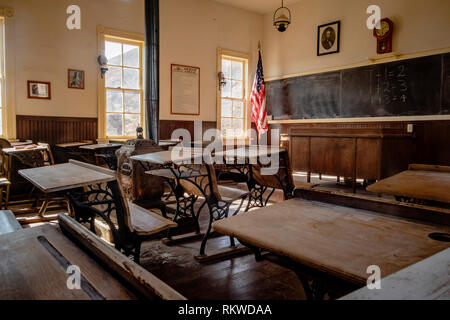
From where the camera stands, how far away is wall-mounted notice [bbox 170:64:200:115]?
7.18 metres

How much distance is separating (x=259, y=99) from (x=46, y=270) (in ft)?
24.5

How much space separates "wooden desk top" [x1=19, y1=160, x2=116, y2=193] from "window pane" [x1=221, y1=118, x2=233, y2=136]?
241 inches

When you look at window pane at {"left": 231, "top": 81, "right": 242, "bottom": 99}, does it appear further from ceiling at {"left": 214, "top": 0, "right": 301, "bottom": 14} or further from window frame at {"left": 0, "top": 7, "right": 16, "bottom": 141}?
window frame at {"left": 0, "top": 7, "right": 16, "bottom": 141}

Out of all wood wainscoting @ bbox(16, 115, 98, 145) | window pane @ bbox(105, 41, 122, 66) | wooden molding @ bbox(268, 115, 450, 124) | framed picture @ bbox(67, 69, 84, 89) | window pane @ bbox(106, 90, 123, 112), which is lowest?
wood wainscoting @ bbox(16, 115, 98, 145)

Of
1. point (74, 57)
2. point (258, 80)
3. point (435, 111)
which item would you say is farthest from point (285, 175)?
point (258, 80)

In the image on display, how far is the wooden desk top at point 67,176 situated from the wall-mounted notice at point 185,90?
5176mm

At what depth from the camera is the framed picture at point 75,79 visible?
5787 mm

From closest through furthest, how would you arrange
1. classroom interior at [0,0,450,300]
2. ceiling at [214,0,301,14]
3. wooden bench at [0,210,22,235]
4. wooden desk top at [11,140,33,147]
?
classroom interior at [0,0,450,300], wooden bench at [0,210,22,235], wooden desk top at [11,140,33,147], ceiling at [214,0,301,14]

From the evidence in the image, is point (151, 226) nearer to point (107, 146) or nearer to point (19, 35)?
point (107, 146)

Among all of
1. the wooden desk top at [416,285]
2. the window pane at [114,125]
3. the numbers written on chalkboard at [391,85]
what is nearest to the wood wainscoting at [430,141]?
the numbers written on chalkboard at [391,85]

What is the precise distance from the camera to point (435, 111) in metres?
5.60

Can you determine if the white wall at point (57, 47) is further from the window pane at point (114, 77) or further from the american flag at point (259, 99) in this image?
the american flag at point (259, 99)

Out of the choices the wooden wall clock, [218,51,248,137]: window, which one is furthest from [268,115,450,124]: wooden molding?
the wooden wall clock
